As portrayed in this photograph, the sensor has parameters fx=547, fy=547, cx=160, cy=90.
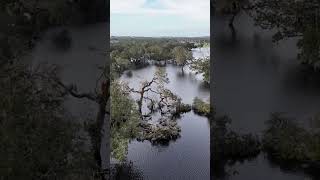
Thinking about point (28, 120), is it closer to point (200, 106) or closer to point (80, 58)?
point (80, 58)

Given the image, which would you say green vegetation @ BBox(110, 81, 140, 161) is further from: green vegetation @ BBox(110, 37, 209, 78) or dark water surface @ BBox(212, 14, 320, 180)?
dark water surface @ BBox(212, 14, 320, 180)

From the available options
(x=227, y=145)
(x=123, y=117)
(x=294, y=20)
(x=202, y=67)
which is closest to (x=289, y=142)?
(x=227, y=145)

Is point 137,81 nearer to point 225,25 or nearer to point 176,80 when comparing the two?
point 176,80

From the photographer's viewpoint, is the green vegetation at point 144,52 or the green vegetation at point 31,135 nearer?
Result: the green vegetation at point 31,135

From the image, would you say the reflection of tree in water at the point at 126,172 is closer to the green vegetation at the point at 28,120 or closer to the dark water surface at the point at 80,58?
the dark water surface at the point at 80,58

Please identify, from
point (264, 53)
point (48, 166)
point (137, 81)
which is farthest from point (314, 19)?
point (48, 166)

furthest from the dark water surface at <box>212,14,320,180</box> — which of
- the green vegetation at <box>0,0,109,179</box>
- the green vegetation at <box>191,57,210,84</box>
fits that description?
the green vegetation at <box>0,0,109,179</box>

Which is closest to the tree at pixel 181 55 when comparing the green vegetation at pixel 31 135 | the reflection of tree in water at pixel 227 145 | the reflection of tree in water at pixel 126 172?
the reflection of tree in water at pixel 227 145

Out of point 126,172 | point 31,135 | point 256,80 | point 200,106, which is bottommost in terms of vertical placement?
point 126,172
